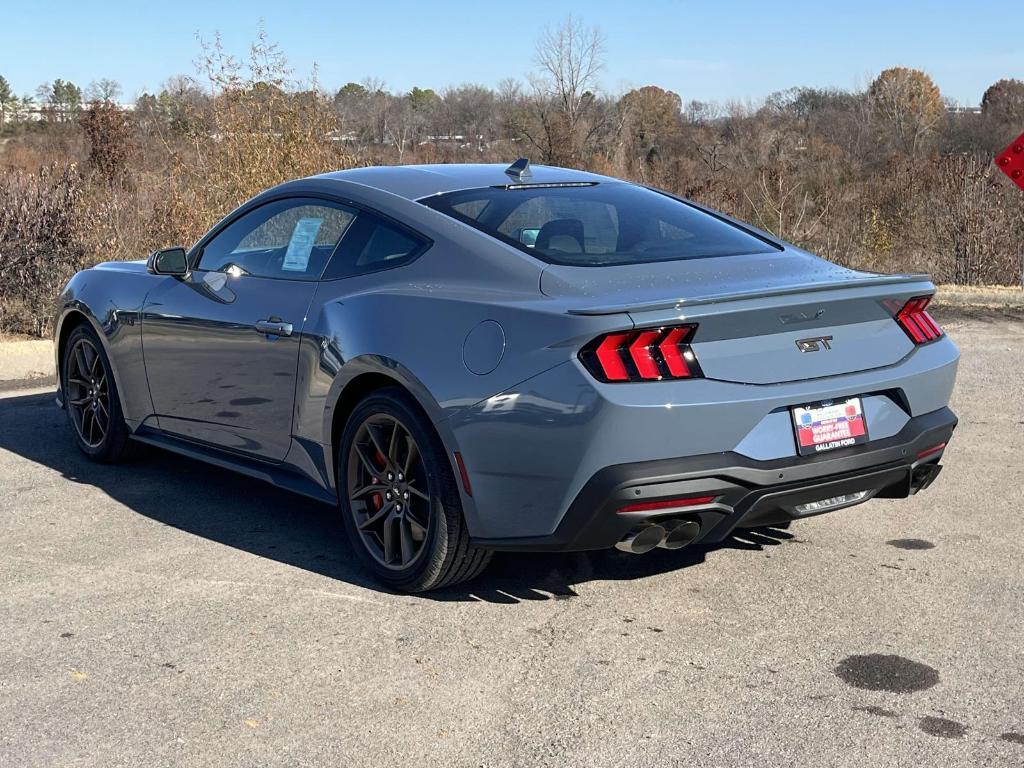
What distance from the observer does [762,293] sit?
13.3 feet

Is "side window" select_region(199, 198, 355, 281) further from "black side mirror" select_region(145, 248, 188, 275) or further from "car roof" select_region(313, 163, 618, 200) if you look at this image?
"car roof" select_region(313, 163, 618, 200)

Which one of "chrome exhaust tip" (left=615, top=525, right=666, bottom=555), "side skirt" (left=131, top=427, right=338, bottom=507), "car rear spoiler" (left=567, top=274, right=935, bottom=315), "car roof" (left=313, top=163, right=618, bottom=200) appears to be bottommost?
"side skirt" (left=131, top=427, right=338, bottom=507)

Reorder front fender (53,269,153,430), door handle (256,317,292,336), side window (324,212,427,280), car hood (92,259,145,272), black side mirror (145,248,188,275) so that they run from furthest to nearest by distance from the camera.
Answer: car hood (92,259,145,272)
front fender (53,269,153,430)
black side mirror (145,248,188,275)
door handle (256,317,292,336)
side window (324,212,427,280)

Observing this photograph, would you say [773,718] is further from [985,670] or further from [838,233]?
[838,233]

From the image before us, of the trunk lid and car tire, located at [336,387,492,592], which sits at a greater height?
the trunk lid

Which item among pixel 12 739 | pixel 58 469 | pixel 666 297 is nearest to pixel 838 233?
pixel 58 469

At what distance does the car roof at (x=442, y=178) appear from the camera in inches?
198

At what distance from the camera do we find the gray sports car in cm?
388

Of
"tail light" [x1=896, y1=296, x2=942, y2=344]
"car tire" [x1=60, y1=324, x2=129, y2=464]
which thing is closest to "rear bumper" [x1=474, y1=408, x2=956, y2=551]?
"tail light" [x1=896, y1=296, x2=942, y2=344]

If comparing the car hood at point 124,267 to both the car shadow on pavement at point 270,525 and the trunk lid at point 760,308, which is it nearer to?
the car shadow on pavement at point 270,525

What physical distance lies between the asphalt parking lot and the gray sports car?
1.21 ft

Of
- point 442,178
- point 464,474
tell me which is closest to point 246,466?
point 442,178

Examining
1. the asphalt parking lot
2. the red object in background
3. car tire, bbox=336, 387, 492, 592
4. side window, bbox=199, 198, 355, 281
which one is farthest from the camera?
the red object in background

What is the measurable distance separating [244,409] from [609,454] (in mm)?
2114
